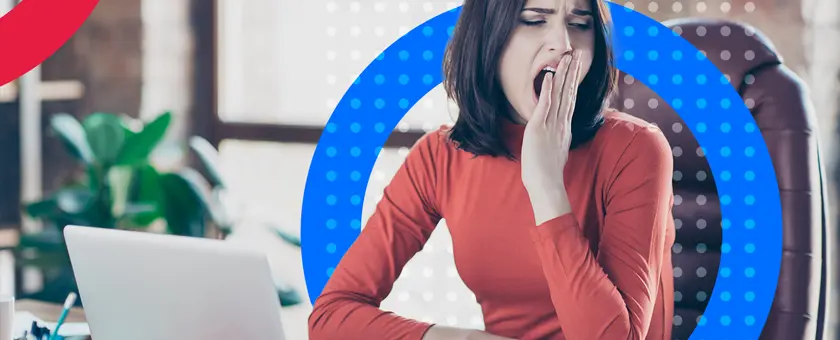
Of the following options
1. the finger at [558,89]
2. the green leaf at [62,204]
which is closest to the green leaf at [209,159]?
the green leaf at [62,204]

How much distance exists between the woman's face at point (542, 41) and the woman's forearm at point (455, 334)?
348 millimetres

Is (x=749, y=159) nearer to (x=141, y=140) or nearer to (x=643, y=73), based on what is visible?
(x=643, y=73)

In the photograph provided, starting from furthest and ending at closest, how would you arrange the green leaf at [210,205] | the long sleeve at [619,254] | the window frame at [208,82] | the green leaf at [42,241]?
the window frame at [208,82] → the green leaf at [42,241] → the green leaf at [210,205] → the long sleeve at [619,254]

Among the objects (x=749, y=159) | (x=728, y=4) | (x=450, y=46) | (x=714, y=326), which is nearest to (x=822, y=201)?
(x=749, y=159)

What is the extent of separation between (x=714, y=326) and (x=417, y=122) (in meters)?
1.42

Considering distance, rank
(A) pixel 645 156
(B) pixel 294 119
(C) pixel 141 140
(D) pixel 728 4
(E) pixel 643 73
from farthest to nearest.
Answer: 1. (B) pixel 294 119
2. (C) pixel 141 140
3. (D) pixel 728 4
4. (E) pixel 643 73
5. (A) pixel 645 156

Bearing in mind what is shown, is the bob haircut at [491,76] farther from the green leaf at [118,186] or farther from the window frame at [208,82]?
the window frame at [208,82]

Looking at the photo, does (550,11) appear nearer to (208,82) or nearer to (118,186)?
(118,186)

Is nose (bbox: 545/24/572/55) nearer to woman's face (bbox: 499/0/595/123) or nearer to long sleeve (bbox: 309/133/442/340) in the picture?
woman's face (bbox: 499/0/595/123)

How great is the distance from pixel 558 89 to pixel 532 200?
0.18 meters

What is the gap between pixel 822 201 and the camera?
5.01ft

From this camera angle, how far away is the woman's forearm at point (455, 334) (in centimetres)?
143

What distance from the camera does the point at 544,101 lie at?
1.42 meters

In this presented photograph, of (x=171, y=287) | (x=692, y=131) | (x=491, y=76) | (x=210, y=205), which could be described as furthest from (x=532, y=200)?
(x=210, y=205)
